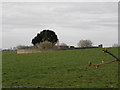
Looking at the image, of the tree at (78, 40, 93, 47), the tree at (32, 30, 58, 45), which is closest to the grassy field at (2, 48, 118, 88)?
the tree at (78, 40, 93, 47)

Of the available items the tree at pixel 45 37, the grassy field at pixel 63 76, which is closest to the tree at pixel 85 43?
the tree at pixel 45 37

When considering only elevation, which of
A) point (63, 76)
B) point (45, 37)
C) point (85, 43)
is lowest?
point (63, 76)

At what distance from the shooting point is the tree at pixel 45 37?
61281 millimetres

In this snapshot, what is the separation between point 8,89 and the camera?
24.4 ft

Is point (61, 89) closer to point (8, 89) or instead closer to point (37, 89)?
point (37, 89)

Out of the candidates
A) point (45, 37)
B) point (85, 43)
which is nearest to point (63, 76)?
point (85, 43)

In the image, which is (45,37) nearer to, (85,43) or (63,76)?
(85,43)

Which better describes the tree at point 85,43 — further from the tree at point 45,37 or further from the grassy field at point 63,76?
the grassy field at point 63,76

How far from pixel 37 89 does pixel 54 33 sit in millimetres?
56109

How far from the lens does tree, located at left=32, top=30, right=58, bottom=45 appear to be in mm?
61281

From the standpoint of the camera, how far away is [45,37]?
62000 mm

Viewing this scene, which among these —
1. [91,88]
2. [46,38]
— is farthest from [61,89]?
[46,38]

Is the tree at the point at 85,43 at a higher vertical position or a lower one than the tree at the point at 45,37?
lower

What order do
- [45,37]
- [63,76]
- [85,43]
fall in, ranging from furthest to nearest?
1. [45,37]
2. [85,43]
3. [63,76]
